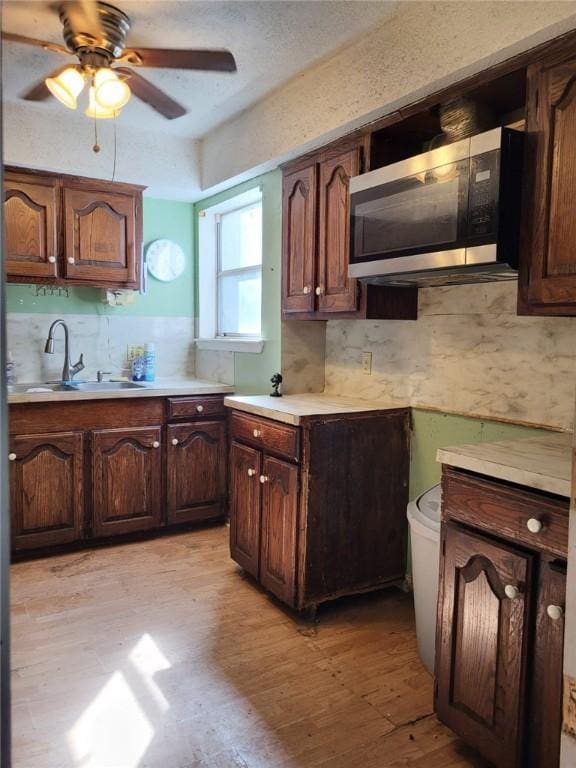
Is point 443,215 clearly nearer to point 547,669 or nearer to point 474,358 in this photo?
point 474,358

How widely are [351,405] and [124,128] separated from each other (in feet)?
7.24

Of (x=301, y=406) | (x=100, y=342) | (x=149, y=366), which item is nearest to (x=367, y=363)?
(x=301, y=406)

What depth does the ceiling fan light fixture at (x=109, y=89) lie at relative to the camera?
2.12 m

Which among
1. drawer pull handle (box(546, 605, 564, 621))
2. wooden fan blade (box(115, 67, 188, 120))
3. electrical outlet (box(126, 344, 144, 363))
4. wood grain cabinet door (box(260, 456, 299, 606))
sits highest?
wooden fan blade (box(115, 67, 188, 120))

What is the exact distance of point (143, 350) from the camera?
393 centimetres

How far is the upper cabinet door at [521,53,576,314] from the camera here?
1.64 metres

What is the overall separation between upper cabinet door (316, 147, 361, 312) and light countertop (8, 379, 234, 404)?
3.59 feet

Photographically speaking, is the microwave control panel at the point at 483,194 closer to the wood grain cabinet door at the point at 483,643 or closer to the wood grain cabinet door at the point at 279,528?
the wood grain cabinet door at the point at 483,643

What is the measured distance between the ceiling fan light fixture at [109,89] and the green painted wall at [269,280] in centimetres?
111

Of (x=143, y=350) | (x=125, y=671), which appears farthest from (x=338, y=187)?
(x=125, y=671)

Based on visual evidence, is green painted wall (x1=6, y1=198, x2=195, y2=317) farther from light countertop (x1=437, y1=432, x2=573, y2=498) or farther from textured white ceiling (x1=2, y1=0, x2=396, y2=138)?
light countertop (x1=437, y1=432, x2=573, y2=498)

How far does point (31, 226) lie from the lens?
3.24 m

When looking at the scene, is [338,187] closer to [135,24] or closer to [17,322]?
[135,24]

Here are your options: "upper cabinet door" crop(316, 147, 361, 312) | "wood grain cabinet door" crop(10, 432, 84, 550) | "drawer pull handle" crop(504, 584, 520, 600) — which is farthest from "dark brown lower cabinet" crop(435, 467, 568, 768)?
"wood grain cabinet door" crop(10, 432, 84, 550)
